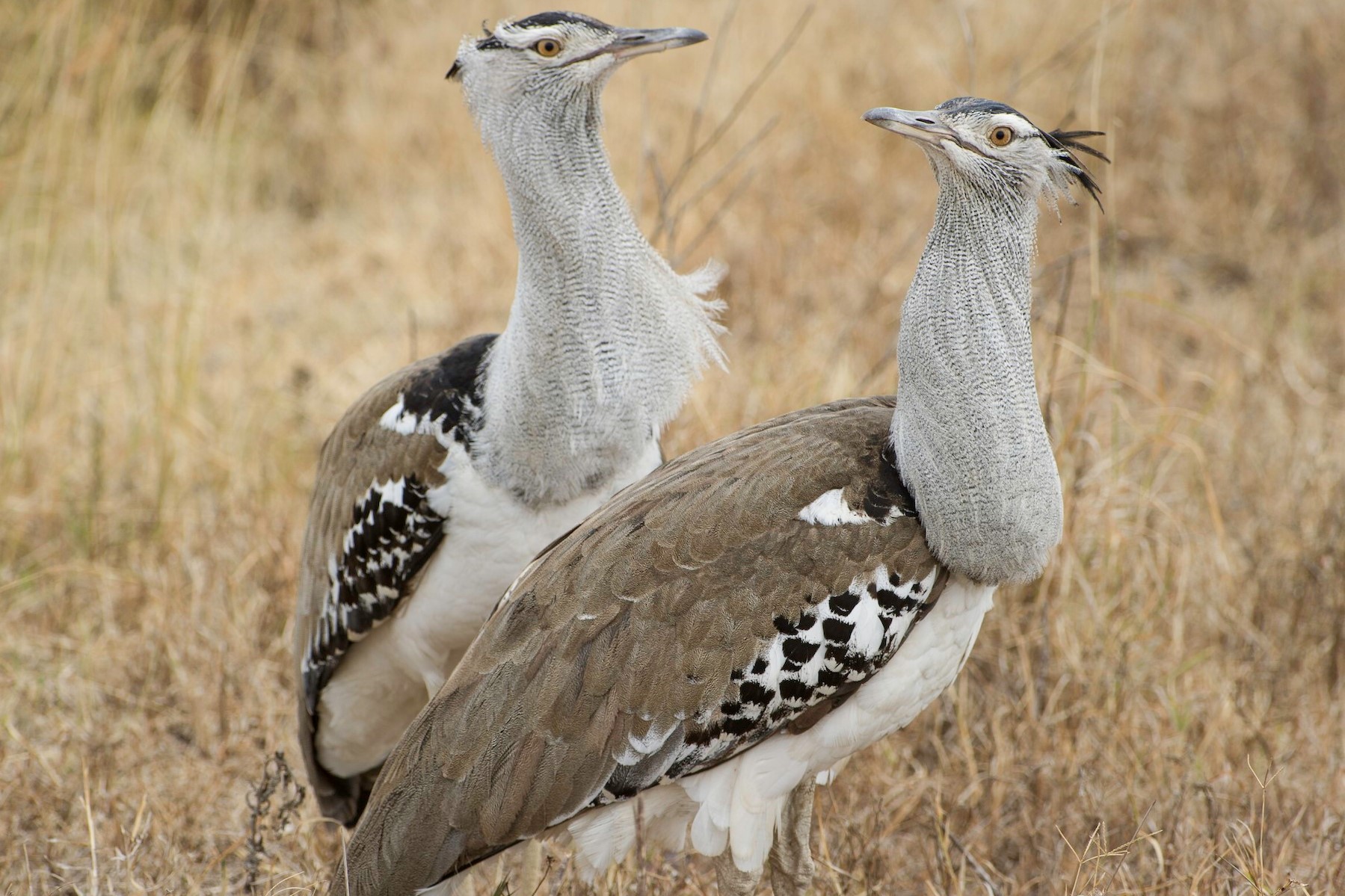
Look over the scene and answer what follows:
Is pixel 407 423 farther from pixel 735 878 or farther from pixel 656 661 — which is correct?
pixel 735 878

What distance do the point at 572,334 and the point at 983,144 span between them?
2.64 feet

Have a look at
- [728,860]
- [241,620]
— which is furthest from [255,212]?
[728,860]

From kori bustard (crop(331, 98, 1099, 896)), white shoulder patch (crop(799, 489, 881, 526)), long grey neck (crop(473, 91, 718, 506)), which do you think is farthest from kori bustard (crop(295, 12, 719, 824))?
white shoulder patch (crop(799, 489, 881, 526))

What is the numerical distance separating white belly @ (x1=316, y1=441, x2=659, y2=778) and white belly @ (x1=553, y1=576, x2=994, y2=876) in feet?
1.82

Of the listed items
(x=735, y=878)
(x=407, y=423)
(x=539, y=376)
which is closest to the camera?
(x=735, y=878)

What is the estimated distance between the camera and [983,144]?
7.02 ft

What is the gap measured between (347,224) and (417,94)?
2.33 feet

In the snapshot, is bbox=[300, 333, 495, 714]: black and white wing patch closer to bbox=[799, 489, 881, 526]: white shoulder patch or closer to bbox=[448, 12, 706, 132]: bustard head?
bbox=[448, 12, 706, 132]: bustard head

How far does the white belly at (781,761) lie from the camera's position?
216cm

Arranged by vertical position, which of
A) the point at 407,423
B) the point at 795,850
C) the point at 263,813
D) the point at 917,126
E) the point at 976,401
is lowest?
the point at 795,850

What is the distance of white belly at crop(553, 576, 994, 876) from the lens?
85.2 inches

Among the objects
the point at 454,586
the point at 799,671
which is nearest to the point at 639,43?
the point at 454,586

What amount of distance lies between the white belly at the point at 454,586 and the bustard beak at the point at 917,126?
0.79 metres

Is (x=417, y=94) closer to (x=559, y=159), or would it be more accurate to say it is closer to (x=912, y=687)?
(x=559, y=159)
